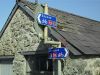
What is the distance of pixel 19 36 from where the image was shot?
41.0 ft

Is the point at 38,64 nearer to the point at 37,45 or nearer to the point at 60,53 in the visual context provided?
the point at 37,45

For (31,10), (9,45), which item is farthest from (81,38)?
(9,45)

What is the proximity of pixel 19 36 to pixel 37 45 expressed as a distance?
5.18 feet

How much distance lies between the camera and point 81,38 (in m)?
11.2

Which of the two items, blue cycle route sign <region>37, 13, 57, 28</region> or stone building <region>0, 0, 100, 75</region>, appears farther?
stone building <region>0, 0, 100, 75</region>

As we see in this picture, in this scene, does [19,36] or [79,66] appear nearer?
[79,66]

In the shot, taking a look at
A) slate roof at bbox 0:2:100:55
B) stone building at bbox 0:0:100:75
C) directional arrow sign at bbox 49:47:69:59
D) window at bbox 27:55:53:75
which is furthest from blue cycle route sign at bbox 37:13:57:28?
window at bbox 27:55:53:75

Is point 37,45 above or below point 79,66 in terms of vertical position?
above

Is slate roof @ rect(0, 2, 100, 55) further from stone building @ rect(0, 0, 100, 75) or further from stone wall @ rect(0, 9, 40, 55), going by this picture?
stone wall @ rect(0, 9, 40, 55)

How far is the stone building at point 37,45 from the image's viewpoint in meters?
9.66

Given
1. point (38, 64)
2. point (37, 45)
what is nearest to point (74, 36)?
point (37, 45)

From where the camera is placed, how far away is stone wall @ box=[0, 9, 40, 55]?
11.7 m

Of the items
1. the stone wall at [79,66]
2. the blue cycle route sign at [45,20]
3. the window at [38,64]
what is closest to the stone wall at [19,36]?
the window at [38,64]

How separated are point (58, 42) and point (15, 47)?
145 inches
